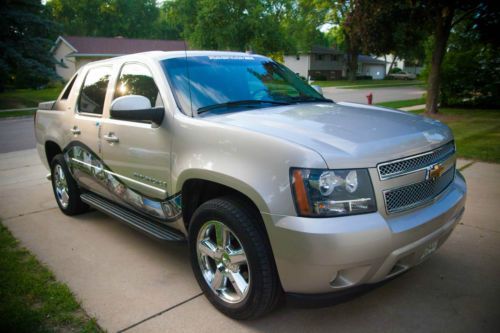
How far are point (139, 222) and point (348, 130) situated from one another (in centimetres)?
210

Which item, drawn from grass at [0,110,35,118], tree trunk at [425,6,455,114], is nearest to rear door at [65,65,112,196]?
tree trunk at [425,6,455,114]

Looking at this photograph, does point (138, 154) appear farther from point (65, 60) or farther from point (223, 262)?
point (65, 60)

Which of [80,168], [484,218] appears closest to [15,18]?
[80,168]

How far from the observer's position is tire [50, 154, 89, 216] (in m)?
4.94

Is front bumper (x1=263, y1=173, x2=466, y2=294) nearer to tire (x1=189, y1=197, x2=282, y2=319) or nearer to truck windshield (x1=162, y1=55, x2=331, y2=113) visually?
tire (x1=189, y1=197, x2=282, y2=319)

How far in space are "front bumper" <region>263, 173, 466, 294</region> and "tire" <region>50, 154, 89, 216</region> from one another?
3384 millimetres

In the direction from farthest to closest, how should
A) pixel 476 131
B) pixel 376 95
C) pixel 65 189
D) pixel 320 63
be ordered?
pixel 320 63 < pixel 376 95 < pixel 476 131 < pixel 65 189

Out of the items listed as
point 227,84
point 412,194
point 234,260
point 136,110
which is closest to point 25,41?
point 227,84

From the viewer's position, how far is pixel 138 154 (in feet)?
11.5

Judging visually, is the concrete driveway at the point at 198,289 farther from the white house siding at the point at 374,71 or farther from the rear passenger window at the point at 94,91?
the white house siding at the point at 374,71

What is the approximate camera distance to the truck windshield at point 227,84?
130 inches

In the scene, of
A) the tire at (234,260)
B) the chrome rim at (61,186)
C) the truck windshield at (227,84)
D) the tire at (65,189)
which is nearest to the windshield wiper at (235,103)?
the truck windshield at (227,84)

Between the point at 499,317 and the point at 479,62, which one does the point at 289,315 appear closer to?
the point at 499,317

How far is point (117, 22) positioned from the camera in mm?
65750
